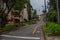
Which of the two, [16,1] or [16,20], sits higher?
[16,1]

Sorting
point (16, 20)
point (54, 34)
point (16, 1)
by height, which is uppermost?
point (16, 1)

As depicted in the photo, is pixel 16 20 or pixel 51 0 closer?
pixel 51 0

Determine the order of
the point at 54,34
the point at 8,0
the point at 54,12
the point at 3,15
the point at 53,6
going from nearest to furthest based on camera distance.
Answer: the point at 54,34 < the point at 8,0 < the point at 3,15 < the point at 54,12 < the point at 53,6

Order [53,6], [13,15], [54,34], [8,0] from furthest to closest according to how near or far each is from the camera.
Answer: [13,15], [53,6], [8,0], [54,34]

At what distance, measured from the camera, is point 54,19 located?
64938 mm

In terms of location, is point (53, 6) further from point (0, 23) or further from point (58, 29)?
point (58, 29)

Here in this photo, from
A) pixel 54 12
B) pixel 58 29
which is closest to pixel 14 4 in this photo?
pixel 54 12

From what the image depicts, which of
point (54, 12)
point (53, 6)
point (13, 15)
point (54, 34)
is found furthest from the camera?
point (13, 15)

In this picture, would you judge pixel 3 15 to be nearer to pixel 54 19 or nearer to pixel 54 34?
pixel 54 19

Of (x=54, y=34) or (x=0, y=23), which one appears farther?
(x=0, y=23)

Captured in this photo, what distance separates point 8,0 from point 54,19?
1951 centimetres

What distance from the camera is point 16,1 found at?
50.9 m

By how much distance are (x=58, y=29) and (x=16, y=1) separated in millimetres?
25777

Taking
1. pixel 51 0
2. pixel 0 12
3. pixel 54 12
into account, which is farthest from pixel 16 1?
pixel 51 0
